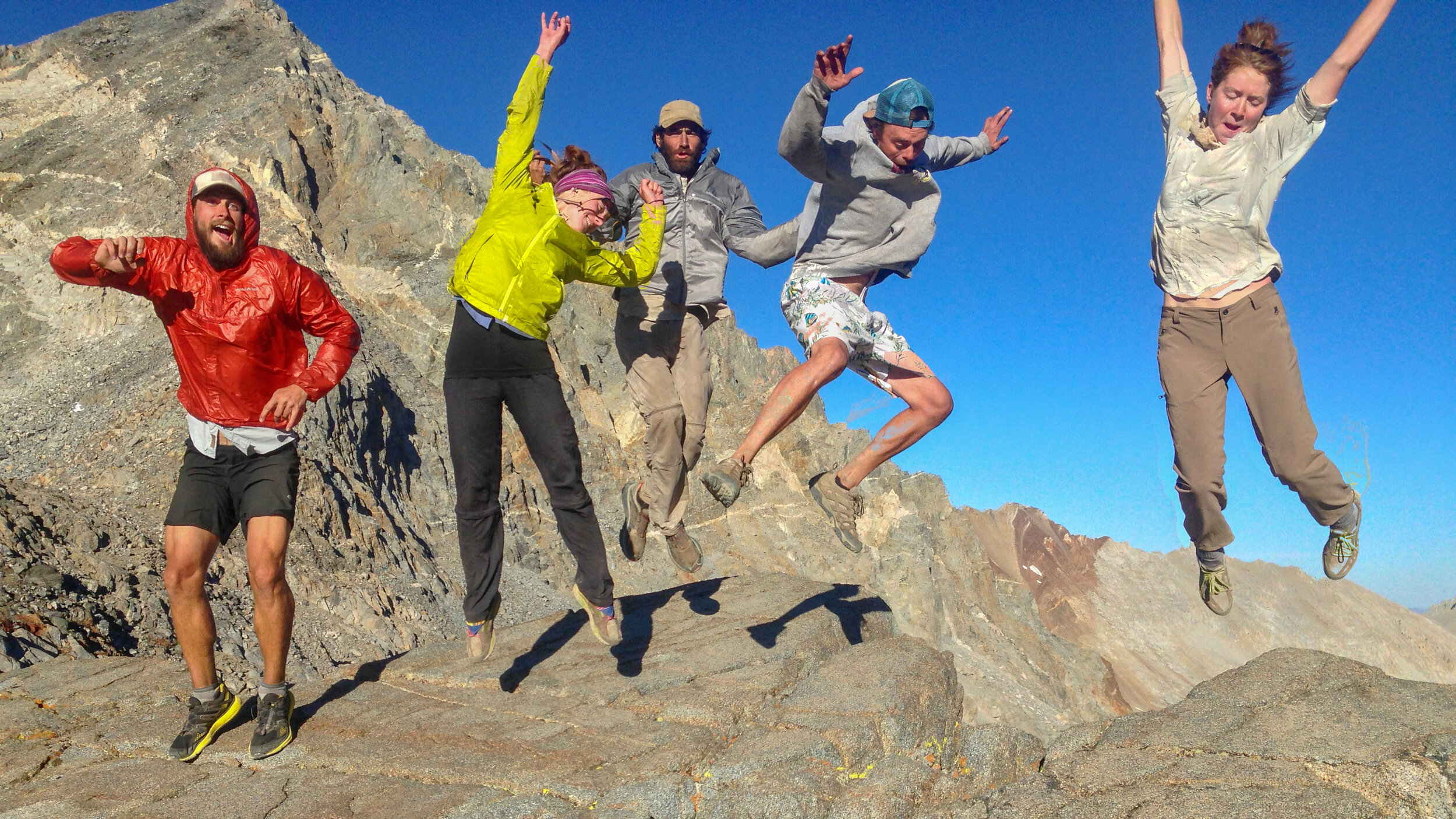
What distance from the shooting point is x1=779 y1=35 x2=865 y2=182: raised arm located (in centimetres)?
452

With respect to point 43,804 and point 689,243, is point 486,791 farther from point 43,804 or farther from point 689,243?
point 689,243

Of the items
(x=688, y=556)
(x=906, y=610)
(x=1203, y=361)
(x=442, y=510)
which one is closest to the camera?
(x=1203, y=361)

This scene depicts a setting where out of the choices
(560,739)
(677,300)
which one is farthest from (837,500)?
(560,739)

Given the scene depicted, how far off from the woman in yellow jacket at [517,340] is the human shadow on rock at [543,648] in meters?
0.88

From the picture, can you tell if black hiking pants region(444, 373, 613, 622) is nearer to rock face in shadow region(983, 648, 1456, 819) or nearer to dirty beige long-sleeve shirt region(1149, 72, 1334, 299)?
rock face in shadow region(983, 648, 1456, 819)

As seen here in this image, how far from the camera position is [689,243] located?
643 centimetres

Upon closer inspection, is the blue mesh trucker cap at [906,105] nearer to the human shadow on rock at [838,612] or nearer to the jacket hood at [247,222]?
the jacket hood at [247,222]

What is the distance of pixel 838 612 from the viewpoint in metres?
7.77

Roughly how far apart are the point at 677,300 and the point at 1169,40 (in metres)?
3.45

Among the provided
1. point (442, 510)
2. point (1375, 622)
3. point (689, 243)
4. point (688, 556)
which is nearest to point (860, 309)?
point (689, 243)

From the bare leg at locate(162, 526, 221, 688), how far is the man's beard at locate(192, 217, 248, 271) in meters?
1.34

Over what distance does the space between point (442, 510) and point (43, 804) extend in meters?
21.6

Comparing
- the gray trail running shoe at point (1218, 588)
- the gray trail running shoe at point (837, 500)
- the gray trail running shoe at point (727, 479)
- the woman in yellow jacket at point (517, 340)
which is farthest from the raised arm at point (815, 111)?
the gray trail running shoe at point (1218, 588)

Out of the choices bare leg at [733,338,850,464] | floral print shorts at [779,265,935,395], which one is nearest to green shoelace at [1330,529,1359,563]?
floral print shorts at [779,265,935,395]
